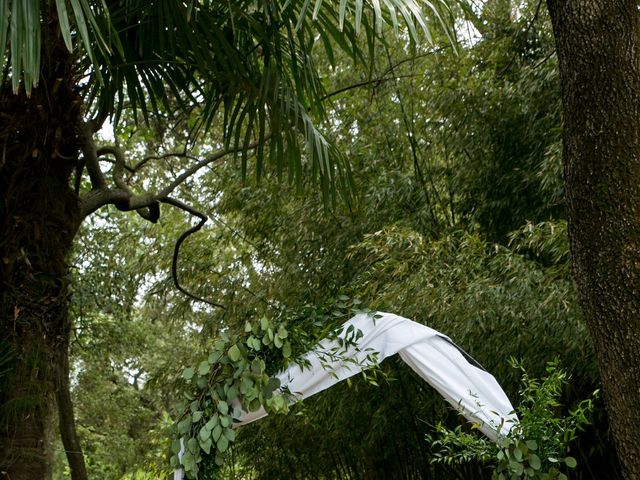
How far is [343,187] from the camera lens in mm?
4250

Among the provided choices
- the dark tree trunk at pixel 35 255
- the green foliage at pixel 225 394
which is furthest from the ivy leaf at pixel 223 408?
the dark tree trunk at pixel 35 255

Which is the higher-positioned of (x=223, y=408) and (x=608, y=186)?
(x=608, y=186)

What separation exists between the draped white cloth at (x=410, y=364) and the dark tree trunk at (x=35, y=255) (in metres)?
0.65

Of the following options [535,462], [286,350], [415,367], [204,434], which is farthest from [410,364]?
[204,434]

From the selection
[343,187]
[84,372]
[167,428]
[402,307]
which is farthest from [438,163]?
[84,372]

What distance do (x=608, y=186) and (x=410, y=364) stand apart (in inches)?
53.3

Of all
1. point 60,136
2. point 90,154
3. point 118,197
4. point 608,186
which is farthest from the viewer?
point 118,197

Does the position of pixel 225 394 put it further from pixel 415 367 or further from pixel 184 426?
pixel 415 367

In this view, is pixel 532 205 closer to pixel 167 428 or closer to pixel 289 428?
pixel 289 428

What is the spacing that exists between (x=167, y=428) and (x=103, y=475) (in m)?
6.59

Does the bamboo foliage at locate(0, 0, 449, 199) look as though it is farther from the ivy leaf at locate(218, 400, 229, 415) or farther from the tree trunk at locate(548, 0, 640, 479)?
the ivy leaf at locate(218, 400, 229, 415)

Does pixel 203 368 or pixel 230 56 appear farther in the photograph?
pixel 230 56

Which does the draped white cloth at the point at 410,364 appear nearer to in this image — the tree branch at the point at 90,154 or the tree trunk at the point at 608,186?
the tree trunk at the point at 608,186

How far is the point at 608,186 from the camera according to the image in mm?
2867
